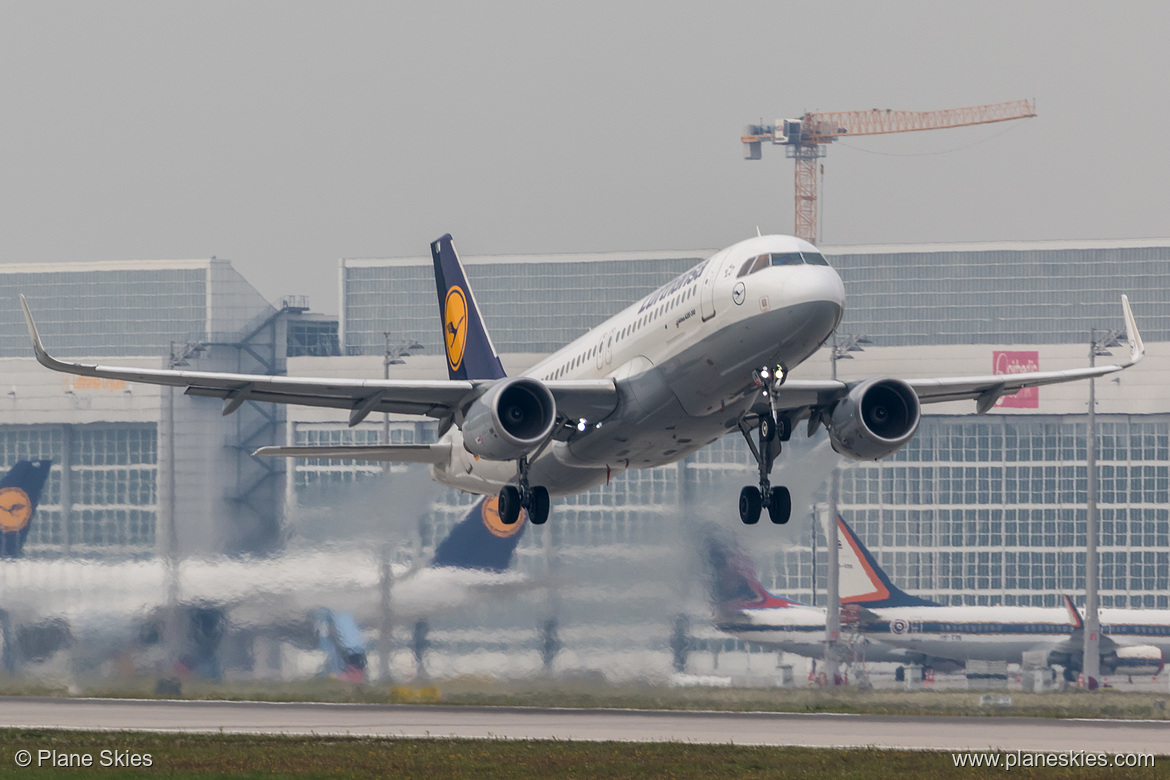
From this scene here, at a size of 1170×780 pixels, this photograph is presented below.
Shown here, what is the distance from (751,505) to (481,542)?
22504 millimetres

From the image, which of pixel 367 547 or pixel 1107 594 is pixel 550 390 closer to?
pixel 367 547

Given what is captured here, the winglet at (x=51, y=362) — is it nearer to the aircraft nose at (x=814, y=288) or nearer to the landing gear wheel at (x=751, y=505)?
the aircraft nose at (x=814, y=288)

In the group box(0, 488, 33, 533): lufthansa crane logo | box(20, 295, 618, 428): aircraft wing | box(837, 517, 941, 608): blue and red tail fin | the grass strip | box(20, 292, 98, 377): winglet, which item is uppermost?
box(20, 292, 98, 377): winglet

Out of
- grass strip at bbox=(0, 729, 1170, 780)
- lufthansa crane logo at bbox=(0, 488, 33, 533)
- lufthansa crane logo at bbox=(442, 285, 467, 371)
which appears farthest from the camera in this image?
lufthansa crane logo at bbox=(0, 488, 33, 533)

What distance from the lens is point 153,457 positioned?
116m

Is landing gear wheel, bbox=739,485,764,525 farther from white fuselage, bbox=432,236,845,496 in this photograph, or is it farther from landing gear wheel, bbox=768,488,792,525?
white fuselage, bbox=432,236,845,496

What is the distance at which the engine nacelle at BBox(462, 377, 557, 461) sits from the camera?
37062 millimetres

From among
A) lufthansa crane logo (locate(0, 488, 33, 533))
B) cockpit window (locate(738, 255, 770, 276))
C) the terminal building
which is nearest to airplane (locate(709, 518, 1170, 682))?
the terminal building

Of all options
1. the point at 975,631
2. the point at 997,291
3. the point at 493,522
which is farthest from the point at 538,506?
the point at 997,291

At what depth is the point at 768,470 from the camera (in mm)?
38125

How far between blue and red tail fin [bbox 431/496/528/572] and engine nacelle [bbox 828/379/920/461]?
22.6 m

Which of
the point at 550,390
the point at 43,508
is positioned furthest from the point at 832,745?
the point at 43,508

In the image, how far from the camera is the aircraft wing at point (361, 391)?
37844 millimetres

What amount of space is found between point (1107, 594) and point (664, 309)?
89088 millimetres
